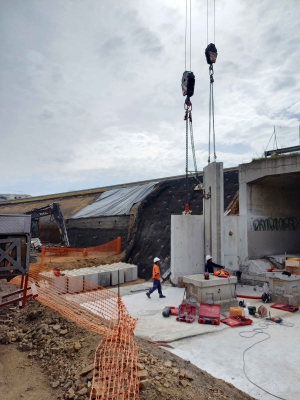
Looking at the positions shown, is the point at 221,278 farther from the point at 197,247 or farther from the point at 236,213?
the point at 236,213

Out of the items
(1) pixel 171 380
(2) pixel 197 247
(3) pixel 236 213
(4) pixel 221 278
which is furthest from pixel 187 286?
(3) pixel 236 213

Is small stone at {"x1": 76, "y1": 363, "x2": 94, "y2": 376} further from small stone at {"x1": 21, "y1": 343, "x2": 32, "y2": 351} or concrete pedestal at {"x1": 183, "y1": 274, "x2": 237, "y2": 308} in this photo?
concrete pedestal at {"x1": 183, "y1": 274, "x2": 237, "y2": 308}

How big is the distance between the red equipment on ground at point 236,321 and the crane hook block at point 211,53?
421 inches

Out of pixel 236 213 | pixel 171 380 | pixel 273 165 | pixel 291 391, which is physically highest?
pixel 273 165

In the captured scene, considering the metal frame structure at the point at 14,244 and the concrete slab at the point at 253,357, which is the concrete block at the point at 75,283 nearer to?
the metal frame structure at the point at 14,244

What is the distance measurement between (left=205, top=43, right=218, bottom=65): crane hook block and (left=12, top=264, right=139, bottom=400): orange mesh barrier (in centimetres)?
1087

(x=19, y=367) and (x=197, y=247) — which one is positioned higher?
(x=197, y=247)

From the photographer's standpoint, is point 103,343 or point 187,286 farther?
point 187,286

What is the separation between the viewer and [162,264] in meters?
16.5

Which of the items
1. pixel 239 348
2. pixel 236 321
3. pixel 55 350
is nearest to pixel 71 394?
pixel 55 350

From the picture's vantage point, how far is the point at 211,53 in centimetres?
1381

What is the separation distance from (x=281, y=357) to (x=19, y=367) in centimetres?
556

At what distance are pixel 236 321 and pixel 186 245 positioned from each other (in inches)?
227

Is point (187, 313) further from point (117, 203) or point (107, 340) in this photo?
point (117, 203)
